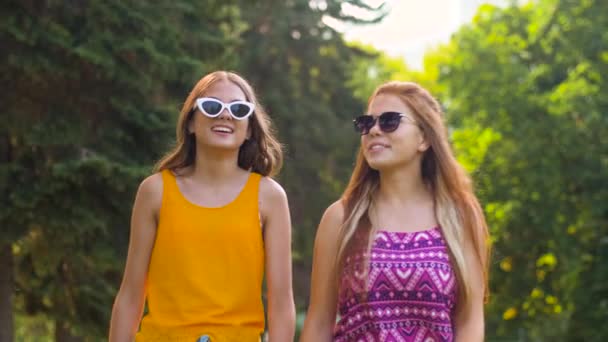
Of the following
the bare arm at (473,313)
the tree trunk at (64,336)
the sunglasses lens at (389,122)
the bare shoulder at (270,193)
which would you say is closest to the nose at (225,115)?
the bare shoulder at (270,193)

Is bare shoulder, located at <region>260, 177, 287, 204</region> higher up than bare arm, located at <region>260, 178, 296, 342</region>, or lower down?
higher up

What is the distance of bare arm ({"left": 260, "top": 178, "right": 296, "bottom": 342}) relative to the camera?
16.8 feet

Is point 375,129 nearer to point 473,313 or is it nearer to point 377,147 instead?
point 377,147

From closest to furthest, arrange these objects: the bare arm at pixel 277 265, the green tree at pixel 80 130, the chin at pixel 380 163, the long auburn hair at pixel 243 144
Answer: the chin at pixel 380 163
the bare arm at pixel 277 265
the long auburn hair at pixel 243 144
the green tree at pixel 80 130

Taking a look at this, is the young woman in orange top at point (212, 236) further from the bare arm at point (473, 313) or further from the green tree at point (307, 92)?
the green tree at point (307, 92)

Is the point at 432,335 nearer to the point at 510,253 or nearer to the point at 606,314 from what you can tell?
the point at 606,314

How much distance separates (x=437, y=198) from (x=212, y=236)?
1021 millimetres

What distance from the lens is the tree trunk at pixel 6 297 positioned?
12719 mm

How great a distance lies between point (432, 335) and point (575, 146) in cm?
2296

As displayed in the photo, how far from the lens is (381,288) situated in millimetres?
4770

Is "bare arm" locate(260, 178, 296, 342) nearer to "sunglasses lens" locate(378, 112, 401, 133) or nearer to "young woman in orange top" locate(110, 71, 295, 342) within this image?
"young woman in orange top" locate(110, 71, 295, 342)

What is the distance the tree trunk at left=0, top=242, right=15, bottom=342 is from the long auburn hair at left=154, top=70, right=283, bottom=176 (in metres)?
7.80

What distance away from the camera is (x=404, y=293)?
4.75 metres

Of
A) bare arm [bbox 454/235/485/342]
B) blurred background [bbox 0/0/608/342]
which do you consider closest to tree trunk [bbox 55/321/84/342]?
blurred background [bbox 0/0/608/342]
